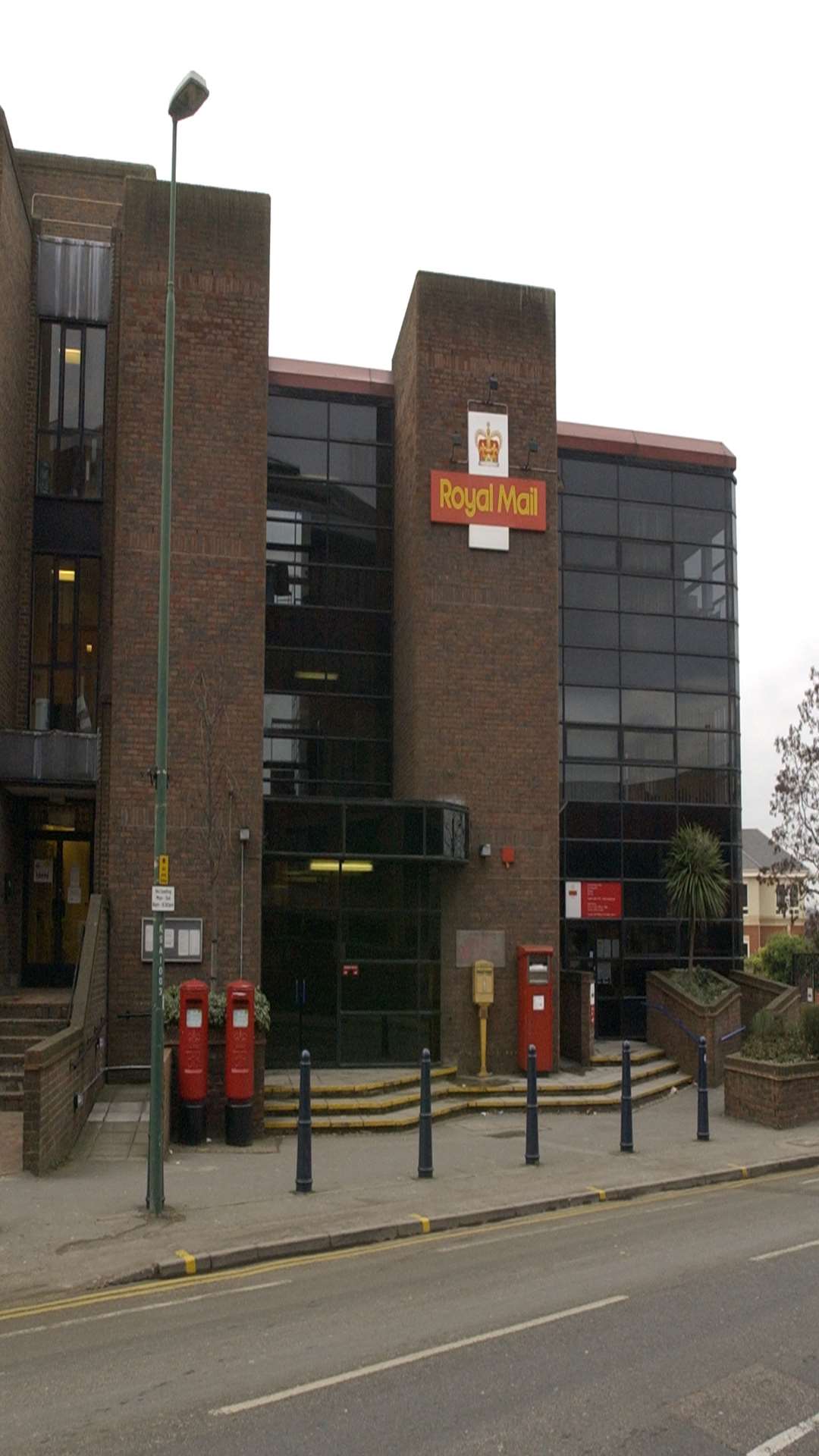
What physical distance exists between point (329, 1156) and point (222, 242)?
14.1 metres

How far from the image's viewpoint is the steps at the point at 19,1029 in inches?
623

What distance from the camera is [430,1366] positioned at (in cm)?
758

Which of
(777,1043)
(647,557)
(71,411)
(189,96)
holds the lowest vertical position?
(777,1043)

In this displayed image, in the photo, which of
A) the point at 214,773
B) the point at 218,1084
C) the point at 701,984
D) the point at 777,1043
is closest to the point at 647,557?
the point at 701,984

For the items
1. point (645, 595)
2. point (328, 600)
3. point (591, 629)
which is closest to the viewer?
point (328, 600)

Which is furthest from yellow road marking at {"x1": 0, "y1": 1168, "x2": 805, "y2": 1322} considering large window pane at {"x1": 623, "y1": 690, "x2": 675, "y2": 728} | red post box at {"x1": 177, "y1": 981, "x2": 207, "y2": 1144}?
large window pane at {"x1": 623, "y1": 690, "x2": 675, "y2": 728}

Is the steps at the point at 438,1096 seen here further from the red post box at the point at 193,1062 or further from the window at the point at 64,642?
the window at the point at 64,642

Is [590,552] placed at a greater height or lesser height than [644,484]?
lesser

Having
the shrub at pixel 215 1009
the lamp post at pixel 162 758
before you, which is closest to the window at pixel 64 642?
the shrub at pixel 215 1009

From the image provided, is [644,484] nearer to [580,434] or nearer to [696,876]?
[580,434]

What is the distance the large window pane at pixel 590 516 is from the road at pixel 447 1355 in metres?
18.1

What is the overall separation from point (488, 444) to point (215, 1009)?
10.9m

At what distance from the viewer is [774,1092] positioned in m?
17.4

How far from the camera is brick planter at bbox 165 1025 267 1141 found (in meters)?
15.7
